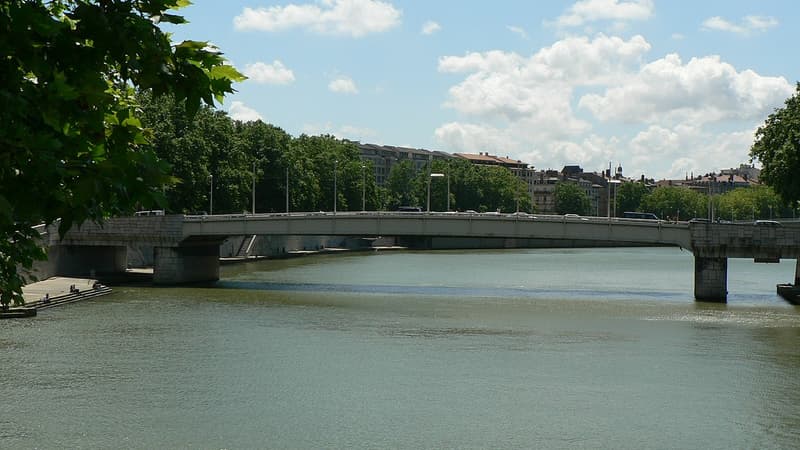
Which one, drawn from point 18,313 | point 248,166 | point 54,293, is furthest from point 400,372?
point 248,166

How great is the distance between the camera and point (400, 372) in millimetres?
28484

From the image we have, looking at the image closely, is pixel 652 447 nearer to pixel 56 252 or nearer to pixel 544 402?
pixel 544 402

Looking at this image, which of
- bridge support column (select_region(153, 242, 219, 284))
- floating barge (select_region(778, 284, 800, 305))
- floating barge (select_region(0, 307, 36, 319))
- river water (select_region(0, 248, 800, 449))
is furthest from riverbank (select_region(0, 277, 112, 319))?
floating barge (select_region(778, 284, 800, 305))

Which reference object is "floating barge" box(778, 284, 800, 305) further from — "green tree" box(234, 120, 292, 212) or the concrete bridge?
"green tree" box(234, 120, 292, 212)

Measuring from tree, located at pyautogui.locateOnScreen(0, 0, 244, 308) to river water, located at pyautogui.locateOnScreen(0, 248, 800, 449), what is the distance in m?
14.3

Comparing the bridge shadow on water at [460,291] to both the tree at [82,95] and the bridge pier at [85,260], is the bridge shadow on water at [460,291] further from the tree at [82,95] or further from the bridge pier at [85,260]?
the tree at [82,95]

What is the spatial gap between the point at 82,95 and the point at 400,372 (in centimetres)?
2244

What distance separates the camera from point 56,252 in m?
57.8

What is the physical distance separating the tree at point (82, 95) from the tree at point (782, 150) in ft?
178

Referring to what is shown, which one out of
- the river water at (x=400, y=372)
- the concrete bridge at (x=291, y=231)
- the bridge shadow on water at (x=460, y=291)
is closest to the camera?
the river water at (x=400, y=372)

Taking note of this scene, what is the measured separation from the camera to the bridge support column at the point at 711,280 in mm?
52250

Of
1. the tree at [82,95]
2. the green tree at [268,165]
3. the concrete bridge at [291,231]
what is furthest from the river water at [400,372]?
the green tree at [268,165]

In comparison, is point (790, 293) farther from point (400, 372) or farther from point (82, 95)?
point (82, 95)

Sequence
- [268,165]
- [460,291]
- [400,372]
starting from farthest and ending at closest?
1. [268,165]
2. [460,291]
3. [400,372]
